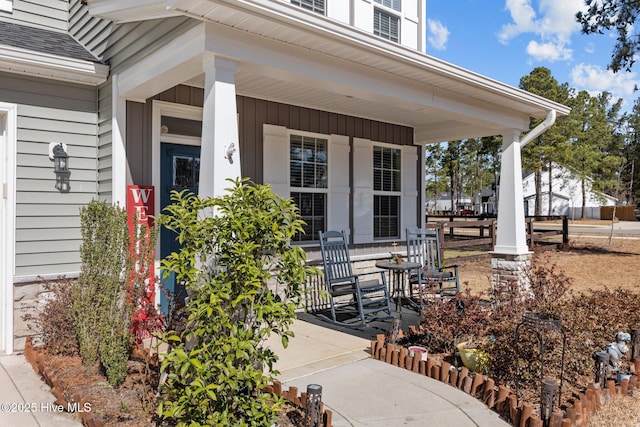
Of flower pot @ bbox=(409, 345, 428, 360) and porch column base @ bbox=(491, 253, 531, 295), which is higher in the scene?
porch column base @ bbox=(491, 253, 531, 295)

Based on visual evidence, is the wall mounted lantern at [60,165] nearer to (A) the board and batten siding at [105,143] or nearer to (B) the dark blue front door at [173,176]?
(A) the board and batten siding at [105,143]

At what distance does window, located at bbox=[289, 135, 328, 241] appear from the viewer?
234 inches

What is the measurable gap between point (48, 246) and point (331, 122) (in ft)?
12.3

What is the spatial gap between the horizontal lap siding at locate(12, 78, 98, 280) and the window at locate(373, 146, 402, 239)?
401 cm

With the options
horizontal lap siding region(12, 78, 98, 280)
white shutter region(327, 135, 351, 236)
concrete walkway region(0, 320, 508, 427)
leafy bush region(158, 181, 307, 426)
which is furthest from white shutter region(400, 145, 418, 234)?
leafy bush region(158, 181, 307, 426)

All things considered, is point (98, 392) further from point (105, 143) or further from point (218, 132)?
point (105, 143)

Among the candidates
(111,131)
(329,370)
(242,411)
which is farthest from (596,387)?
(111,131)

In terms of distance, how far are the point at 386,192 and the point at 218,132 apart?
445 centimetres

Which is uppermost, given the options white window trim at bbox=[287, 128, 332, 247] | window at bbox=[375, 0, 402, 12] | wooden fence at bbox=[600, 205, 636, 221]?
window at bbox=[375, 0, 402, 12]

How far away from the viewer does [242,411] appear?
2.42m

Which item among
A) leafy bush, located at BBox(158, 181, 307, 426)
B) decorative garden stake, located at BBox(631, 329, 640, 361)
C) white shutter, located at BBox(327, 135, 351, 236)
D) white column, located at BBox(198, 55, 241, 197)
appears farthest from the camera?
white shutter, located at BBox(327, 135, 351, 236)

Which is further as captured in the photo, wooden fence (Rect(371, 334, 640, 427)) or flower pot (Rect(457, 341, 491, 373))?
flower pot (Rect(457, 341, 491, 373))

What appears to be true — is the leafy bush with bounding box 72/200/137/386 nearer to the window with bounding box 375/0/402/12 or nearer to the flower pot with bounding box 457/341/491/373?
the flower pot with bounding box 457/341/491/373

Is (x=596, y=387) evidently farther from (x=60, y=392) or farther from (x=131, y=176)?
(x=131, y=176)
